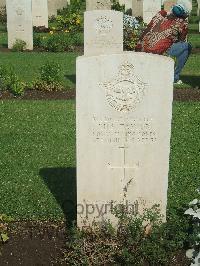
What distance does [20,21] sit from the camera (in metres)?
16.1

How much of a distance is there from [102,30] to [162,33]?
133 centimetres

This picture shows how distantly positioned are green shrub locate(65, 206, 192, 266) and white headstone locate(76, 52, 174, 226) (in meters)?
0.13

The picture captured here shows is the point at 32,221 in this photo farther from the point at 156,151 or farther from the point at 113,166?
the point at 156,151

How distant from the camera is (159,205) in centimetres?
461

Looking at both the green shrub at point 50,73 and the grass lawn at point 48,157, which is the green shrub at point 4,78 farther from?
the grass lawn at point 48,157

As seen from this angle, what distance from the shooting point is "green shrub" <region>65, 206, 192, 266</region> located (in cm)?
430

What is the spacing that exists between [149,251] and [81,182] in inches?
31.6

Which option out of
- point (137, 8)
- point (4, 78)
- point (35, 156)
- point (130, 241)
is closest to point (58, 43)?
point (4, 78)

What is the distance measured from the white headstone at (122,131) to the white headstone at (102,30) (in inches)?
257

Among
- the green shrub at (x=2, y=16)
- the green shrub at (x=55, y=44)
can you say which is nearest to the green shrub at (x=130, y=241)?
the green shrub at (x=55, y=44)

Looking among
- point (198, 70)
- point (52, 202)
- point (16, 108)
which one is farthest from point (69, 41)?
point (52, 202)

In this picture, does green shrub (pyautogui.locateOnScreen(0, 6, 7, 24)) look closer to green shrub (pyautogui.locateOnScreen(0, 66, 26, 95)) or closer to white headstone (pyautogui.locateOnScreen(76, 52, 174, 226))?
green shrub (pyautogui.locateOnScreen(0, 66, 26, 95))

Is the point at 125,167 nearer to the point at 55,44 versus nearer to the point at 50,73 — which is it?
the point at 50,73

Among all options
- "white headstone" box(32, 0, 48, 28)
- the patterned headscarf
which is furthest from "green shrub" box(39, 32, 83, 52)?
the patterned headscarf
